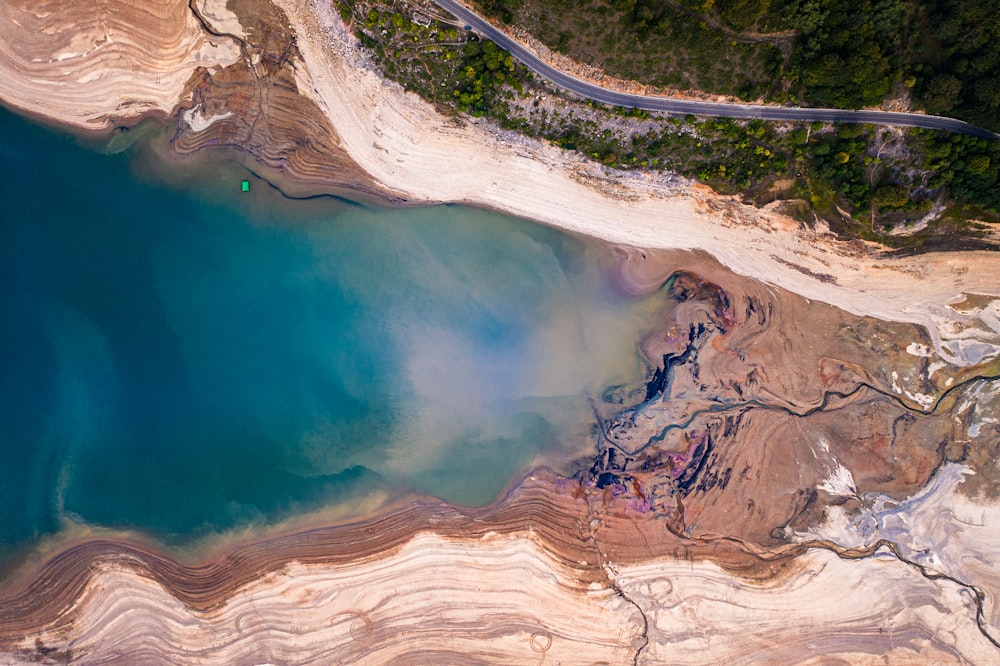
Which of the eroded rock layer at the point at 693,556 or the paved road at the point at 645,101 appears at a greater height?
the paved road at the point at 645,101

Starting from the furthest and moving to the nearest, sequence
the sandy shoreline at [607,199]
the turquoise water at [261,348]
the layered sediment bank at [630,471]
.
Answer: the turquoise water at [261,348]
the layered sediment bank at [630,471]
the sandy shoreline at [607,199]

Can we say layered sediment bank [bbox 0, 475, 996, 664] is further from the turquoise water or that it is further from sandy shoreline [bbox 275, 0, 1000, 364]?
sandy shoreline [bbox 275, 0, 1000, 364]

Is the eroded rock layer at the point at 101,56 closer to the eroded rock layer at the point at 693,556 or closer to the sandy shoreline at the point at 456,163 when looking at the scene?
the sandy shoreline at the point at 456,163

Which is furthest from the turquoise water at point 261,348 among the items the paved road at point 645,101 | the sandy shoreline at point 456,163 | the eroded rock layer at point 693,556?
the paved road at point 645,101

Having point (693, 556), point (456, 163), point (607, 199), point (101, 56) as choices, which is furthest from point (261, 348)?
point (693, 556)

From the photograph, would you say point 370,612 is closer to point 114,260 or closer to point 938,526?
point 114,260

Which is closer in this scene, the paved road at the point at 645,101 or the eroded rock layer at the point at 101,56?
the paved road at the point at 645,101

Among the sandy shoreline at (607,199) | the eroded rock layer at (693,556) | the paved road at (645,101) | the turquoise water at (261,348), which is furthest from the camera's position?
the turquoise water at (261,348)

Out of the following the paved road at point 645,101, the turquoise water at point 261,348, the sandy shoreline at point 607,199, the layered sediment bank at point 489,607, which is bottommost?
the layered sediment bank at point 489,607
